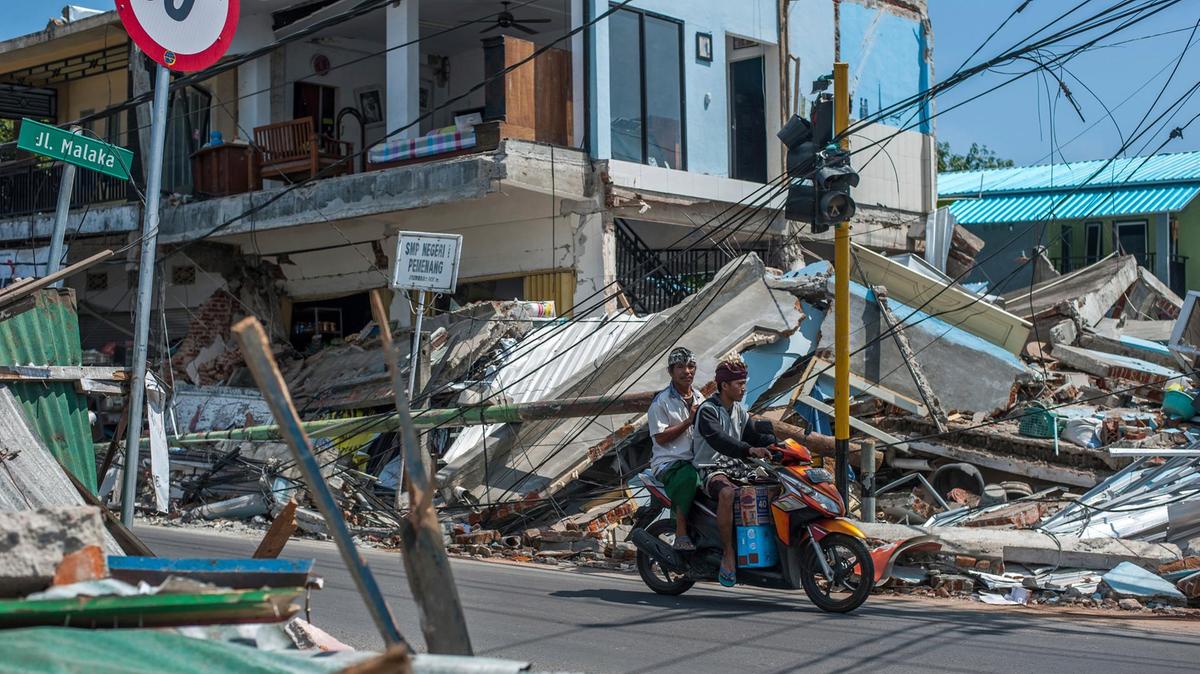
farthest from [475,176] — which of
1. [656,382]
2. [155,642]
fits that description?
[155,642]

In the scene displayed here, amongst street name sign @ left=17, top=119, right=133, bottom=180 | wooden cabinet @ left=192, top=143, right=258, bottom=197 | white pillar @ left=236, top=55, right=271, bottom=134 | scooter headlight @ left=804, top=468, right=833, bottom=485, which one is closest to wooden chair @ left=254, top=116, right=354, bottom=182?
wooden cabinet @ left=192, top=143, right=258, bottom=197

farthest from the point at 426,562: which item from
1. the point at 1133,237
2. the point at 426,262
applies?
the point at 1133,237

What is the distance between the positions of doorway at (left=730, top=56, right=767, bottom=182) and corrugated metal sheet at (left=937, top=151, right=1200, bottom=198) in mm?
13419

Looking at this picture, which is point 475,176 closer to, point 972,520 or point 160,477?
point 160,477

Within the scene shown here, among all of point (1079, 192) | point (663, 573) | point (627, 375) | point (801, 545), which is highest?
point (1079, 192)

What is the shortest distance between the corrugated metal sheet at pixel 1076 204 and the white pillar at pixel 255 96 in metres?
16.4

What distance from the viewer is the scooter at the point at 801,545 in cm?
873

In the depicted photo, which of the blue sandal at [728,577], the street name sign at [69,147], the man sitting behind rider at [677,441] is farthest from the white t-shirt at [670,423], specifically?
the street name sign at [69,147]

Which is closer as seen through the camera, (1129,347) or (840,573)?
(840,573)

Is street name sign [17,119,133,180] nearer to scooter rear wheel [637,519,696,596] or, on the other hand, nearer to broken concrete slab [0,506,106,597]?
scooter rear wheel [637,519,696,596]

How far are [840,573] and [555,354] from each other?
898 centimetres

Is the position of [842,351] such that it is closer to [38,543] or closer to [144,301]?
[144,301]

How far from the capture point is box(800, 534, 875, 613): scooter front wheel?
8.62 m

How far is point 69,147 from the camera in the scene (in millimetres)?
9523
